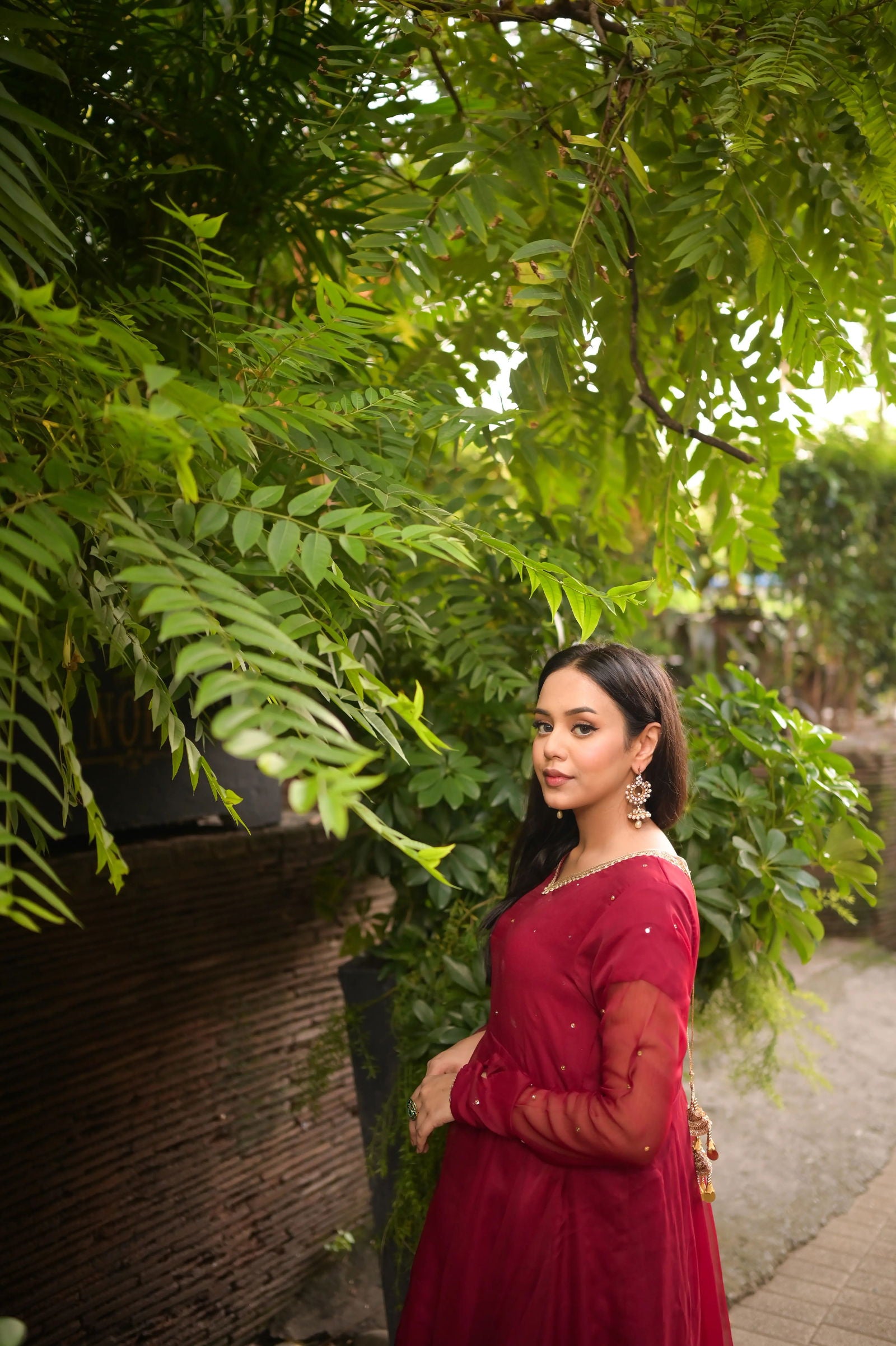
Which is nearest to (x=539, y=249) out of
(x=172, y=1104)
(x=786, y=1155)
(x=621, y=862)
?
(x=621, y=862)

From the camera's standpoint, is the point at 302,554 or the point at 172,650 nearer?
the point at 302,554

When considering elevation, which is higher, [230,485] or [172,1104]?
[230,485]

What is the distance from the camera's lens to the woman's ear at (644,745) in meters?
1.69

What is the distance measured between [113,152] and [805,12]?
1250 millimetres

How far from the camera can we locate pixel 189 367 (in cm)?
198

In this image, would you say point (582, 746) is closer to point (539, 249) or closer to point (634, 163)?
point (539, 249)

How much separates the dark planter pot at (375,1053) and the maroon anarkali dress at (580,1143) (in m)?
0.77

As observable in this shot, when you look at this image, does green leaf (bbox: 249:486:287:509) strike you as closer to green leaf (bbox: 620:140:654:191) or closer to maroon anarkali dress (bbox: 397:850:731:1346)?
maroon anarkali dress (bbox: 397:850:731:1346)

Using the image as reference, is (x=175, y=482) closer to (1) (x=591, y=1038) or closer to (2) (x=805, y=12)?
(1) (x=591, y=1038)

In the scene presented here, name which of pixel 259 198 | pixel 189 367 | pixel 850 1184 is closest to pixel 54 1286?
pixel 189 367

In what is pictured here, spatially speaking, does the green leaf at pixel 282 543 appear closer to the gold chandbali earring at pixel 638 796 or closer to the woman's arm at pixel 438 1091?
the gold chandbali earring at pixel 638 796

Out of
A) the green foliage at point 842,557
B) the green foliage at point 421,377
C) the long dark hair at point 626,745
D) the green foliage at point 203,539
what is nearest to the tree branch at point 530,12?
the green foliage at point 421,377

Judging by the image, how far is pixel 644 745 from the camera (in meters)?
1.70

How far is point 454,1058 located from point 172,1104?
4.05 ft
